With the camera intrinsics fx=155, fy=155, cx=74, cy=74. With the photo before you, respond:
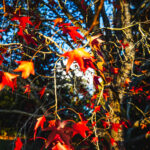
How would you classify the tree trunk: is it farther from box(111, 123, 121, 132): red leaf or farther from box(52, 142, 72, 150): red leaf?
box(52, 142, 72, 150): red leaf

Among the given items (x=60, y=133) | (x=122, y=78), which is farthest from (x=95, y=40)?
(x=122, y=78)

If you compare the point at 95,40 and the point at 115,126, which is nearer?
the point at 95,40

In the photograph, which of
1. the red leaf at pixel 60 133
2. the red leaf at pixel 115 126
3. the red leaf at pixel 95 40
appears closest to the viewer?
the red leaf at pixel 60 133

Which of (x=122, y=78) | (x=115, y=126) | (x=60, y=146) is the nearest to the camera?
(x=60, y=146)

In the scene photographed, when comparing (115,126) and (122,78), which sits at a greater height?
(122,78)

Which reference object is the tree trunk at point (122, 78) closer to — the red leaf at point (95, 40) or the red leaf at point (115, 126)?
the red leaf at point (115, 126)

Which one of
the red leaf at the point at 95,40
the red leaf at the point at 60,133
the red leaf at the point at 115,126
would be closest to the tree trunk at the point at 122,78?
the red leaf at the point at 115,126

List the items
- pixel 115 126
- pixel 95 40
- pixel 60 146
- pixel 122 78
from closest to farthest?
1. pixel 60 146
2. pixel 95 40
3. pixel 115 126
4. pixel 122 78

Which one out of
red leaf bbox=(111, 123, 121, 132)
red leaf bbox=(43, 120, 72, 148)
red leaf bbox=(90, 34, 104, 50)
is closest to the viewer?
red leaf bbox=(43, 120, 72, 148)

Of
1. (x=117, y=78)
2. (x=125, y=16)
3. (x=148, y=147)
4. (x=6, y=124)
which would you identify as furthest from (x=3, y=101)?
(x=148, y=147)

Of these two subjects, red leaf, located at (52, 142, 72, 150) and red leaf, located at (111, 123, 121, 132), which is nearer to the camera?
red leaf, located at (52, 142, 72, 150)

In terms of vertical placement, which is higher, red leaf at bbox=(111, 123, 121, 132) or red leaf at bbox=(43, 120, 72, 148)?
red leaf at bbox=(43, 120, 72, 148)

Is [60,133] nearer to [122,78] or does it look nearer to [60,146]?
[60,146]

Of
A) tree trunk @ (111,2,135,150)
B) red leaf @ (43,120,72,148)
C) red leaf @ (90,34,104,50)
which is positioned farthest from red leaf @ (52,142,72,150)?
tree trunk @ (111,2,135,150)
